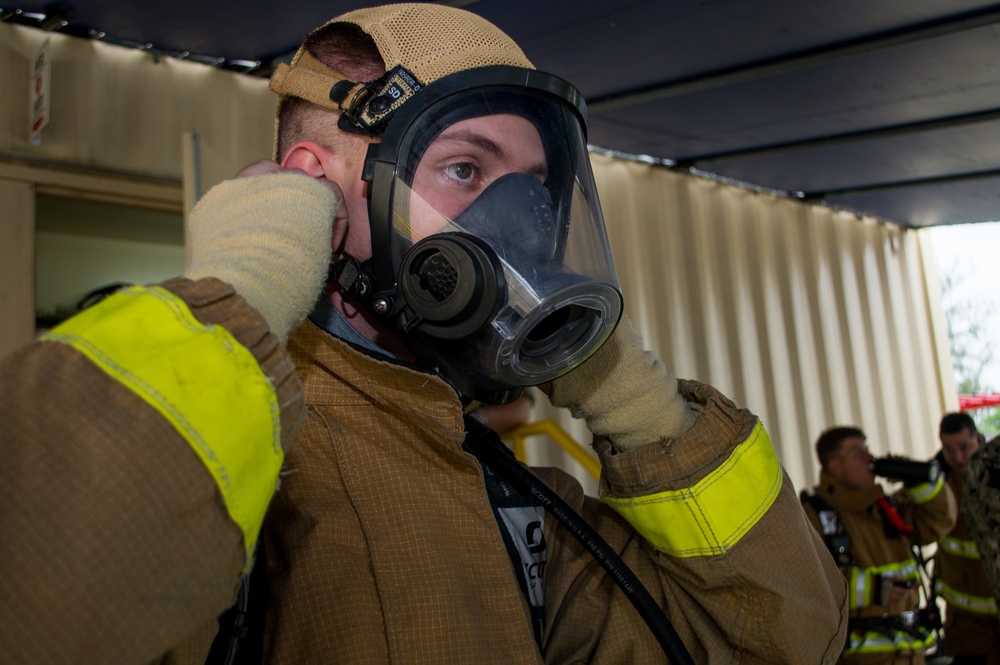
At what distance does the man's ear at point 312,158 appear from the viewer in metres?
1.11

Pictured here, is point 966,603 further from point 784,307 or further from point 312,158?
point 312,158

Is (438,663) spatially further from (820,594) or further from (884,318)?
(884,318)

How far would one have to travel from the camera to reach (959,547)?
4695 millimetres

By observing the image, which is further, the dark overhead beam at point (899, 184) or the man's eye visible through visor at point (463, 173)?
the dark overhead beam at point (899, 184)

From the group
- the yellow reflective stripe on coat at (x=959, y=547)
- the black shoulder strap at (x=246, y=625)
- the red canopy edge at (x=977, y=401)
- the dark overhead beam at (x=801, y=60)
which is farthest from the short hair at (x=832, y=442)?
the red canopy edge at (x=977, y=401)

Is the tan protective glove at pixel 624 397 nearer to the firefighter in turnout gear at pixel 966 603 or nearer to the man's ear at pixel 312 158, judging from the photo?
the man's ear at pixel 312 158

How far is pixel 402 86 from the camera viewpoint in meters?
1.05

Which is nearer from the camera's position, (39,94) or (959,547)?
(39,94)

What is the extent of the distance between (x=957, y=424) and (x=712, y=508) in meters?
4.88

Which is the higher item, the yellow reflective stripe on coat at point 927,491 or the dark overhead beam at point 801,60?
the dark overhead beam at point 801,60

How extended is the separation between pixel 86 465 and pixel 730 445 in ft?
2.79

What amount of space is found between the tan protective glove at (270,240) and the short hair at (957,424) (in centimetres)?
531

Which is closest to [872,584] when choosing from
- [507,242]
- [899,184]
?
[899,184]

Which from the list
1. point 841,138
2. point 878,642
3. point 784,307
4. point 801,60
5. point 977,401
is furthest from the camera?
point 977,401
